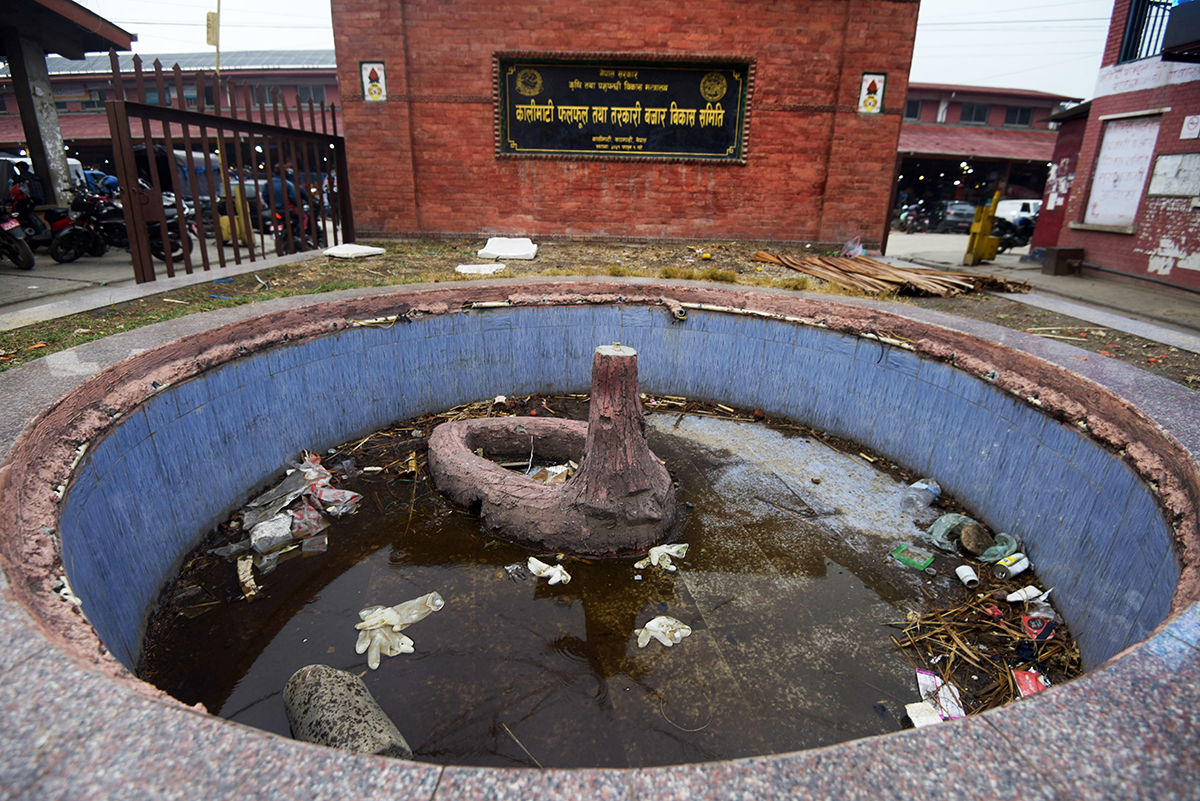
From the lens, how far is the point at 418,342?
4.64 metres

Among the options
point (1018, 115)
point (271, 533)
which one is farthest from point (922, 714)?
point (1018, 115)

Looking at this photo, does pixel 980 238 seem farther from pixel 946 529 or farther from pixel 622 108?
pixel 946 529

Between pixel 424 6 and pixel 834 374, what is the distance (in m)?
8.77

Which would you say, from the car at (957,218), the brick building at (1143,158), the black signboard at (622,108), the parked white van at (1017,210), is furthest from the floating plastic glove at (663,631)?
the car at (957,218)

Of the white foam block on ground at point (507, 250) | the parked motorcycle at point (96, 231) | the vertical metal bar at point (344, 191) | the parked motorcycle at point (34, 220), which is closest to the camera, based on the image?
the parked motorcycle at point (34, 220)

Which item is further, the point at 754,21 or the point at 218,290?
the point at 754,21

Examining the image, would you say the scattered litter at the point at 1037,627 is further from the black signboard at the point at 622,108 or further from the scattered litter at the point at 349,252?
the black signboard at the point at 622,108

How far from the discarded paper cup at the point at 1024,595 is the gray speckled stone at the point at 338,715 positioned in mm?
2765

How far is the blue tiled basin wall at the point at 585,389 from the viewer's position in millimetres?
2438

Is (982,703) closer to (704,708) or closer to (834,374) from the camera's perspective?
(704,708)

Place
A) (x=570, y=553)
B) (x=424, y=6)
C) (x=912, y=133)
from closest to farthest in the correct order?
1. (x=570, y=553)
2. (x=424, y=6)
3. (x=912, y=133)

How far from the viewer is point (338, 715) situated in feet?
6.39

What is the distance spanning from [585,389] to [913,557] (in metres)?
2.94

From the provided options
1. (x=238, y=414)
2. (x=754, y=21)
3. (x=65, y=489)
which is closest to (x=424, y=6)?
(x=754, y=21)
